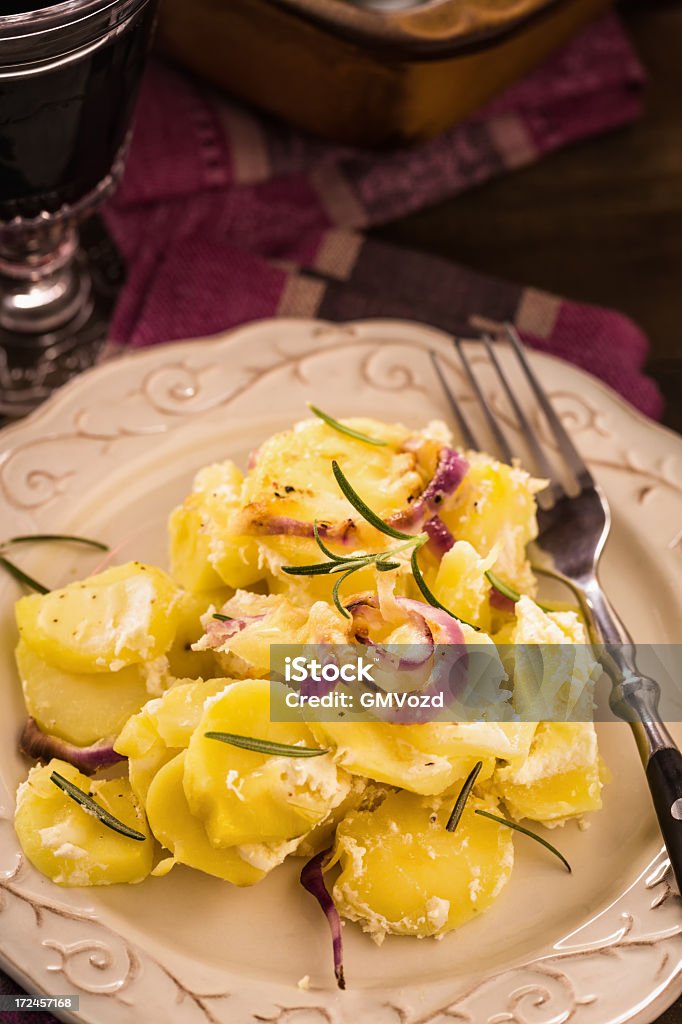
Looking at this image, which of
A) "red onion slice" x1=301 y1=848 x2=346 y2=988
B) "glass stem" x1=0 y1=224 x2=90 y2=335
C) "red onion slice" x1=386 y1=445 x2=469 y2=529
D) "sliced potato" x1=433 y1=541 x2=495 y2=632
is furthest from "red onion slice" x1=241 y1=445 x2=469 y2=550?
"glass stem" x1=0 y1=224 x2=90 y2=335

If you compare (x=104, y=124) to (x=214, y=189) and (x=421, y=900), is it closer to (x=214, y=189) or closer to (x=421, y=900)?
(x=214, y=189)

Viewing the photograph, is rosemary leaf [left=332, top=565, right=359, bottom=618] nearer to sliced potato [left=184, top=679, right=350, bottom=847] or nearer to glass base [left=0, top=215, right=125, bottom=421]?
sliced potato [left=184, top=679, right=350, bottom=847]

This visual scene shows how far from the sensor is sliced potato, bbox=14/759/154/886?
5.39ft

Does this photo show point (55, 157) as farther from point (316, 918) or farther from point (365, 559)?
point (316, 918)

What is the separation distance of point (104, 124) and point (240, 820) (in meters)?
1.37

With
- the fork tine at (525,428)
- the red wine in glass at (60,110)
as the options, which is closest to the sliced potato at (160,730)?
the fork tine at (525,428)

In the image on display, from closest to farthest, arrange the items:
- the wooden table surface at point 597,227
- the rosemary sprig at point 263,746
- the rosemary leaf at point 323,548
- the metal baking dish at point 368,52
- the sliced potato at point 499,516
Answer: the rosemary sprig at point 263,746
the rosemary leaf at point 323,548
the sliced potato at point 499,516
the metal baking dish at point 368,52
the wooden table surface at point 597,227

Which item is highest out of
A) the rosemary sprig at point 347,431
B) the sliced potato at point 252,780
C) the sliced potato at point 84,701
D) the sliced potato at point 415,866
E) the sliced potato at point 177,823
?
the rosemary sprig at point 347,431

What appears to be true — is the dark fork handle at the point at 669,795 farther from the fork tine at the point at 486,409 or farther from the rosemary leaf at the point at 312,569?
the fork tine at the point at 486,409

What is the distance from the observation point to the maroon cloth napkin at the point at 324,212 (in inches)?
104

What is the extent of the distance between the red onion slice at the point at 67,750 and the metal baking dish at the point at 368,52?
153 centimetres

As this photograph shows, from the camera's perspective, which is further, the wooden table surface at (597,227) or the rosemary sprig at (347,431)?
the wooden table surface at (597,227)

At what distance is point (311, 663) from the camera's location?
1609mm

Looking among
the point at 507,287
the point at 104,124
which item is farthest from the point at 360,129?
the point at 104,124
